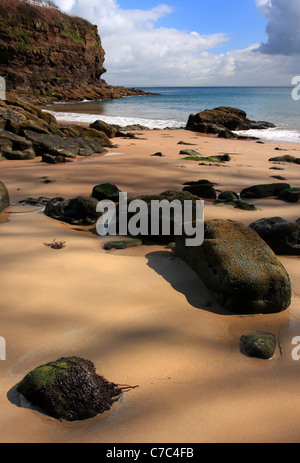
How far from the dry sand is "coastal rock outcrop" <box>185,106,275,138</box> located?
48.0 feet

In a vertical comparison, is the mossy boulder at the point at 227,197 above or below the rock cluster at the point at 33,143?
below

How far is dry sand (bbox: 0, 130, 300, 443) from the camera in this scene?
4.32 ft

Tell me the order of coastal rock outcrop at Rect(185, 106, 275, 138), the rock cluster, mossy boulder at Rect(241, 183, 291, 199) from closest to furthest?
mossy boulder at Rect(241, 183, 291, 199)
the rock cluster
coastal rock outcrop at Rect(185, 106, 275, 138)

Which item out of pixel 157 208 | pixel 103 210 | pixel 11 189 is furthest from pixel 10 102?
pixel 157 208

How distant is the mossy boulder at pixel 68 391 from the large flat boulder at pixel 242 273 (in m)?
0.94

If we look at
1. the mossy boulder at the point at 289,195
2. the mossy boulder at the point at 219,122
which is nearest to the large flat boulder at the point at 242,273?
the mossy boulder at the point at 289,195

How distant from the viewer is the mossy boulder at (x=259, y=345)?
175cm

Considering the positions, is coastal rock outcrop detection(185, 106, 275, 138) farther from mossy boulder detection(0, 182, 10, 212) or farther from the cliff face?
the cliff face

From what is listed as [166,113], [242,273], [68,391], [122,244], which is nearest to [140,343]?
[68,391]

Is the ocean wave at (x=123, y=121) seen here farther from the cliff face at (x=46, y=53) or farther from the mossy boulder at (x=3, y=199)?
the cliff face at (x=46, y=53)

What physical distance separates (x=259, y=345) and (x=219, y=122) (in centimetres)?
1880

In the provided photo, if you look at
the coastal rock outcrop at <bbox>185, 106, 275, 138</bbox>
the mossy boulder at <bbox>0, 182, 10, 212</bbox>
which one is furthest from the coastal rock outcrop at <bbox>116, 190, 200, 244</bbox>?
the coastal rock outcrop at <bbox>185, 106, 275, 138</bbox>

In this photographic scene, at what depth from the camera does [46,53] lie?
4428 cm
